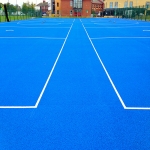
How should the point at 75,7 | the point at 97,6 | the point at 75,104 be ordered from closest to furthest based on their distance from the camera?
the point at 75,104 < the point at 75,7 < the point at 97,6

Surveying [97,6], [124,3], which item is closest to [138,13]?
[124,3]

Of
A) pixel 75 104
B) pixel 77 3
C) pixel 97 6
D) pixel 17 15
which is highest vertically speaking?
pixel 97 6

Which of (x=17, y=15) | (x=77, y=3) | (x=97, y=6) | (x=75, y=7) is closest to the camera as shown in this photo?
(x=17, y=15)

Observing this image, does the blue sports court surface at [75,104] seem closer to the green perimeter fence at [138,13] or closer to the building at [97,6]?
the green perimeter fence at [138,13]

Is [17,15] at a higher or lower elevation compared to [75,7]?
lower

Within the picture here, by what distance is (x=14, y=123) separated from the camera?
189 inches

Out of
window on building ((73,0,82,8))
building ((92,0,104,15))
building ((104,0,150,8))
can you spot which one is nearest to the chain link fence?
window on building ((73,0,82,8))

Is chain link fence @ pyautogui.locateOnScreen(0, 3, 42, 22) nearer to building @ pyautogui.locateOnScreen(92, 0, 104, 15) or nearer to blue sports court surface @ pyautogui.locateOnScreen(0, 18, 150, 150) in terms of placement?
blue sports court surface @ pyautogui.locateOnScreen(0, 18, 150, 150)

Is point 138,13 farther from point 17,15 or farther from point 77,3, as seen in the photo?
point 77,3

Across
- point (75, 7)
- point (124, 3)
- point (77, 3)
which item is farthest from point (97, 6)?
point (124, 3)

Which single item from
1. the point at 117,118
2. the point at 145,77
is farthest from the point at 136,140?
the point at 145,77

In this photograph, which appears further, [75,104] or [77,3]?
[77,3]

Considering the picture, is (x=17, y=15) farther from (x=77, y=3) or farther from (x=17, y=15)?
(x=77, y=3)

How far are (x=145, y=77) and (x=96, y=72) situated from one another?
1936mm
